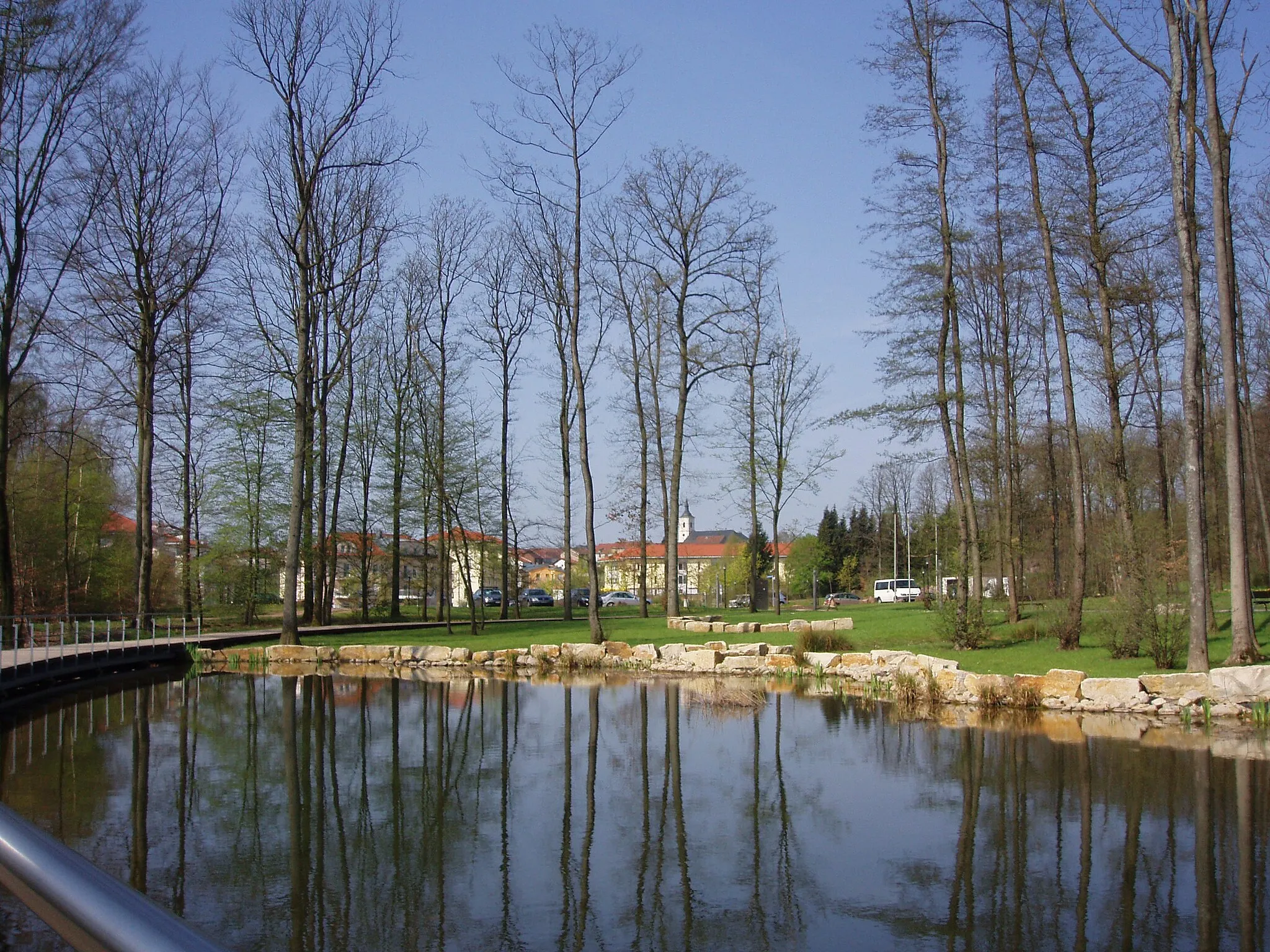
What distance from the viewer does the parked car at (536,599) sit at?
55.8 m

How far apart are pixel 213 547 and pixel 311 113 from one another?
16.1 metres

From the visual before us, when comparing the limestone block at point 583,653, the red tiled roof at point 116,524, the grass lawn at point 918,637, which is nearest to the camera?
the grass lawn at point 918,637

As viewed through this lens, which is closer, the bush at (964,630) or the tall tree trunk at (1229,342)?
the tall tree trunk at (1229,342)

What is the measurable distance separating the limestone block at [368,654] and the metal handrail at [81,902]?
23.0m

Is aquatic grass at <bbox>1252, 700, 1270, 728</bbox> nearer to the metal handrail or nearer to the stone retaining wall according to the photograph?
the stone retaining wall

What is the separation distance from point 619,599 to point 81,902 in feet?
218

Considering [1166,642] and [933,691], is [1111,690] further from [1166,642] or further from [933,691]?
[933,691]

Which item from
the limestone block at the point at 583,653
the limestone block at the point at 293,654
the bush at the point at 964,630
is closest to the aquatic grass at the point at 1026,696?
the bush at the point at 964,630

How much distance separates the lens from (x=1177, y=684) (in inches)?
544

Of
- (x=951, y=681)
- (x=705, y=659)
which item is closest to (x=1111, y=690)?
(x=951, y=681)

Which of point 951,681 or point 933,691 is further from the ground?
point 951,681

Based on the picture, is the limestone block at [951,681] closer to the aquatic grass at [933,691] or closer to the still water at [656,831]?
the aquatic grass at [933,691]

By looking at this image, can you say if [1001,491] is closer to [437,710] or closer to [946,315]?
[946,315]

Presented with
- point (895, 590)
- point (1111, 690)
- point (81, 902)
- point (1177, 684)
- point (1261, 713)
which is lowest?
point (895, 590)
